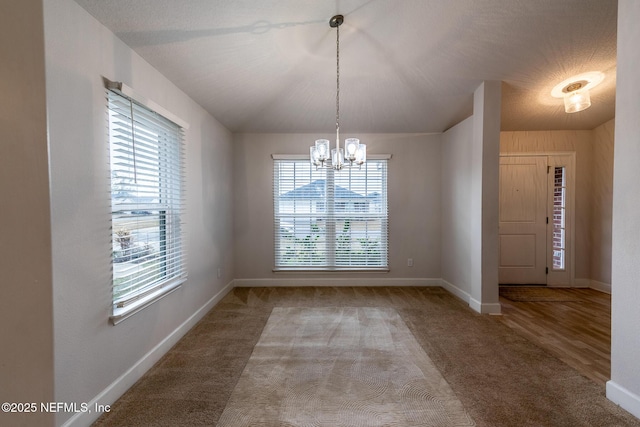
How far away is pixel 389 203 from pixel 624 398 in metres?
3.21

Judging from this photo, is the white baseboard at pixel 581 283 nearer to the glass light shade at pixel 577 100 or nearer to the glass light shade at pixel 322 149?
the glass light shade at pixel 577 100

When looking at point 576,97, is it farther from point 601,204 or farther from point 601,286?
point 601,286

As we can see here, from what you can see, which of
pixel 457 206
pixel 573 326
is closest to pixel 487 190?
pixel 457 206

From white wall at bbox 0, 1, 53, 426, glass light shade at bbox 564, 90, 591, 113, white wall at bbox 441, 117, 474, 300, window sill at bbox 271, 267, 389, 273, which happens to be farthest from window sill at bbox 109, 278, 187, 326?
glass light shade at bbox 564, 90, 591, 113

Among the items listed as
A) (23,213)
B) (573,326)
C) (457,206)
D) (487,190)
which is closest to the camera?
(23,213)

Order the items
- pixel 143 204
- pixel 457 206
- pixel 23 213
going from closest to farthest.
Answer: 1. pixel 23 213
2. pixel 143 204
3. pixel 457 206

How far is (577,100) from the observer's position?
3.44m

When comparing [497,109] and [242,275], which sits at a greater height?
[497,109]

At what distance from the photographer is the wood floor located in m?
2.41

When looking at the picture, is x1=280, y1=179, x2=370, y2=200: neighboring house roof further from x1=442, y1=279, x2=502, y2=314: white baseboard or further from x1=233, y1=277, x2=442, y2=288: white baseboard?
x1=442, y1=279, x2=502, y2=314: white baseboard

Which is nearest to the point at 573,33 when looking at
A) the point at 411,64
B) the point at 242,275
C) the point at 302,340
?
the point at 411,64

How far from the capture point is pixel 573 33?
266cm

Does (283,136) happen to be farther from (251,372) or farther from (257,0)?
(251,372)

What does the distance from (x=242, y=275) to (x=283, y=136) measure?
228 centimetres
